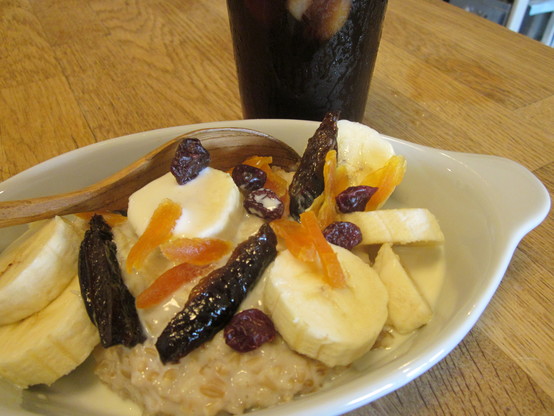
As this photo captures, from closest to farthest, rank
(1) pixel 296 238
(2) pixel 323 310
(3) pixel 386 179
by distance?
(2) pixel 323 310, (1) pixel 296 238, (3) pixel 386 179

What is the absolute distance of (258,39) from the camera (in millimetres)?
972

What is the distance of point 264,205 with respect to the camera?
0.86 m

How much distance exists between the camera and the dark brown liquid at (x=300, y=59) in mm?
927

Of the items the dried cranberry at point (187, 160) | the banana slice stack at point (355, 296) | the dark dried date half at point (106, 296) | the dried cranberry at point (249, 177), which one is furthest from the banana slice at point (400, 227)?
the dark dried date half at point (106, 296)

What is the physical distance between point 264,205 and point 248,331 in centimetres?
27

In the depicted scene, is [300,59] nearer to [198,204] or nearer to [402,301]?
[198,204]

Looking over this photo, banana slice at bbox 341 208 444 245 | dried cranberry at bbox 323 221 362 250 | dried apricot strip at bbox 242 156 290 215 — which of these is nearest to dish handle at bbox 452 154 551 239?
banana slice at bbox 341 208 444 245

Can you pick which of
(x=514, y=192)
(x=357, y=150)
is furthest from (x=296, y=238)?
(x=514, y=192)

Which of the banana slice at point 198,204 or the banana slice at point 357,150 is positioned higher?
the banana slice at point 357,150

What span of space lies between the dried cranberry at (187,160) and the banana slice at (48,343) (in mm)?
279

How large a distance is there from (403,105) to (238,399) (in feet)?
3.50

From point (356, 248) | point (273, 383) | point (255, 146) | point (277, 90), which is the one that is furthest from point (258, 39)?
point (273, 383)

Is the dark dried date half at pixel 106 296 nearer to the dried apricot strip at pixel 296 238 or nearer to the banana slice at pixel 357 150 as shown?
the dried apricot strip at pixel 296 238

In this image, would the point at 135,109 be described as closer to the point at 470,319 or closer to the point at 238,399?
the point at 238,399
